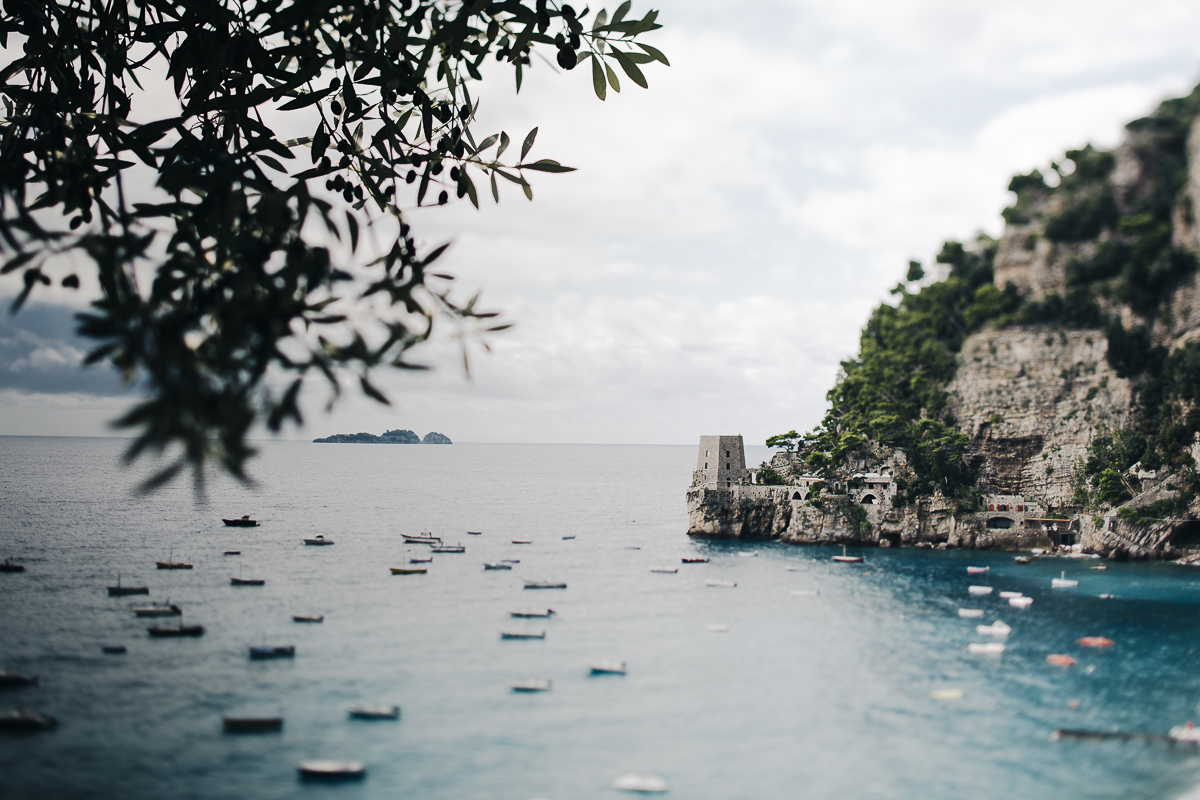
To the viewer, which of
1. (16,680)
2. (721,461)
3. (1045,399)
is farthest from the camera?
(721,461)

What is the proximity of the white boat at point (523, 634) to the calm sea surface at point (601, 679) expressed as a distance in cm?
51

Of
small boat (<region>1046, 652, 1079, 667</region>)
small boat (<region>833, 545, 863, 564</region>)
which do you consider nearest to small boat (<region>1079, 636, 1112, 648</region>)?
small boat (<region>1046, 652, 1079, 667</region>)

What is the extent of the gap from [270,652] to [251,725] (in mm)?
5596

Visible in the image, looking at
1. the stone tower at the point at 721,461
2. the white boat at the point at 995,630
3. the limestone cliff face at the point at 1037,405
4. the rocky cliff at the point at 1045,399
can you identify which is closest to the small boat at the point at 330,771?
the white boat at the point at 995,630

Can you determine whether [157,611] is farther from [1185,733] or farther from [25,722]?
[1185,733]

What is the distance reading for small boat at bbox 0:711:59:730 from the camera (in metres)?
17.4

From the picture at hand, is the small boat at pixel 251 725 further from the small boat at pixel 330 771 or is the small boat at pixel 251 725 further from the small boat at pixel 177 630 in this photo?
the small boat at pixel 177 630

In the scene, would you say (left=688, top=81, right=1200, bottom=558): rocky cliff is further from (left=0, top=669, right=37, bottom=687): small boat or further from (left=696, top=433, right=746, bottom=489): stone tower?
(left=0, top=669, right=37, bottom=687): small boat

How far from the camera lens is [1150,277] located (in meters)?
42.1

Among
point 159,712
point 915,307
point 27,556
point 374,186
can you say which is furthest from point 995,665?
point 27,556

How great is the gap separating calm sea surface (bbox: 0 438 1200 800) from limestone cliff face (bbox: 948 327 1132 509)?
5060mm

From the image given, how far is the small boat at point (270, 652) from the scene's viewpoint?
2342cm

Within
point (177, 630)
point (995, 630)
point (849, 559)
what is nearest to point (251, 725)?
point (177, 630)

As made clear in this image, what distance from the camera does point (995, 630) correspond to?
26969 millimetres
